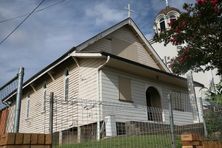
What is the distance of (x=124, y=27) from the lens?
18.8 m

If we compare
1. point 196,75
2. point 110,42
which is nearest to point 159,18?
point 196,75

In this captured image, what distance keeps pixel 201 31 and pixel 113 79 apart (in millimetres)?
5575

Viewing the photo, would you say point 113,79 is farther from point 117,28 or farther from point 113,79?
point 117,28

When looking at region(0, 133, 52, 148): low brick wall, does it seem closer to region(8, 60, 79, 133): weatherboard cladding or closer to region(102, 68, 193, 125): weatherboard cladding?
region(102, 68, 193, 125): weatherboard cladding

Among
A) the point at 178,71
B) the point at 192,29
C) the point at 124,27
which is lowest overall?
the point at 178,71

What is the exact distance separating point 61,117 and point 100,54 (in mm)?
7048

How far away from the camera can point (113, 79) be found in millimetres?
13945

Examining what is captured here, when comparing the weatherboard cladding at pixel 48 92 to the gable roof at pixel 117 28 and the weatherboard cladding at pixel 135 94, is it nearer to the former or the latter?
the gable roof at pixel 117 28

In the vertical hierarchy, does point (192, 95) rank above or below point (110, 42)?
below

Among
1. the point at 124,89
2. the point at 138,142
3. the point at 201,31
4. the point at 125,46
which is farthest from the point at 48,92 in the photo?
the point at 138,142

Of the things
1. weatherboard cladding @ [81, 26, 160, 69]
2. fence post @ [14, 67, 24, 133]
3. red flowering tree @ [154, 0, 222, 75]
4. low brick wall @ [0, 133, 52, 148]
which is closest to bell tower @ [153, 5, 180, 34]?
weatherboard cladding @ [81, 26, 160, 69]

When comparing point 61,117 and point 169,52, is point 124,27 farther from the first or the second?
point 61,117

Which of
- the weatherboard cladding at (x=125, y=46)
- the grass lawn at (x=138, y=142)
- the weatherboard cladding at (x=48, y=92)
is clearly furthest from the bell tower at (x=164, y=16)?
the grass lawn at (x=138, y=142)

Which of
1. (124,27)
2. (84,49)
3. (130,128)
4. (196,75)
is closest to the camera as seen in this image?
(130,128)
